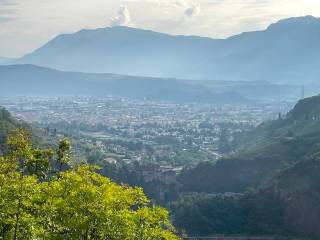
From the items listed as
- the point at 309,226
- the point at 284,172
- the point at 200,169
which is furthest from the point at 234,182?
the point at 309,226

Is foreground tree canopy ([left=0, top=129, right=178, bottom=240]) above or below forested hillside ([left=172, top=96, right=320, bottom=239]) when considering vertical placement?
above

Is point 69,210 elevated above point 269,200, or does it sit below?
above

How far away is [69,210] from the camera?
923 inches

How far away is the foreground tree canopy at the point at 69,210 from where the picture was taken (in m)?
21.8

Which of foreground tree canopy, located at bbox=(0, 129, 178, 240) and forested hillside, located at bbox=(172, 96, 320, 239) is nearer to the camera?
foreground tree canopy, located at bbox=(0, 129, 178, 240)

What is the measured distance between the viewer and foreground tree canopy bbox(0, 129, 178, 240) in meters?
21.8

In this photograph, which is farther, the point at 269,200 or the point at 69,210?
the point at 269,200

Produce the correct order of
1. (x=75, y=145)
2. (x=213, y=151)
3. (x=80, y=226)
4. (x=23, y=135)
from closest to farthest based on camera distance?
1. (x=80, y=226)
2. (x=23, y=135)
3. (x=75, y=145)
4. (x=213, y=151)

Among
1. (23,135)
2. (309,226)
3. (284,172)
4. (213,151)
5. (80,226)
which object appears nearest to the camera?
(80,226)

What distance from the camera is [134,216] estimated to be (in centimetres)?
2428

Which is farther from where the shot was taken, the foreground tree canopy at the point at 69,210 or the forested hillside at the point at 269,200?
the forested hillside at the point at 269,200

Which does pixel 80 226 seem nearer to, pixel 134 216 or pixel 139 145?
pixel 134 216

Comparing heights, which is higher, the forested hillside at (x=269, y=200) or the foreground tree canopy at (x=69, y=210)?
the foreground tree canopy at (x=69, y=210)

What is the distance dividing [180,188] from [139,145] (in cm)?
6341
